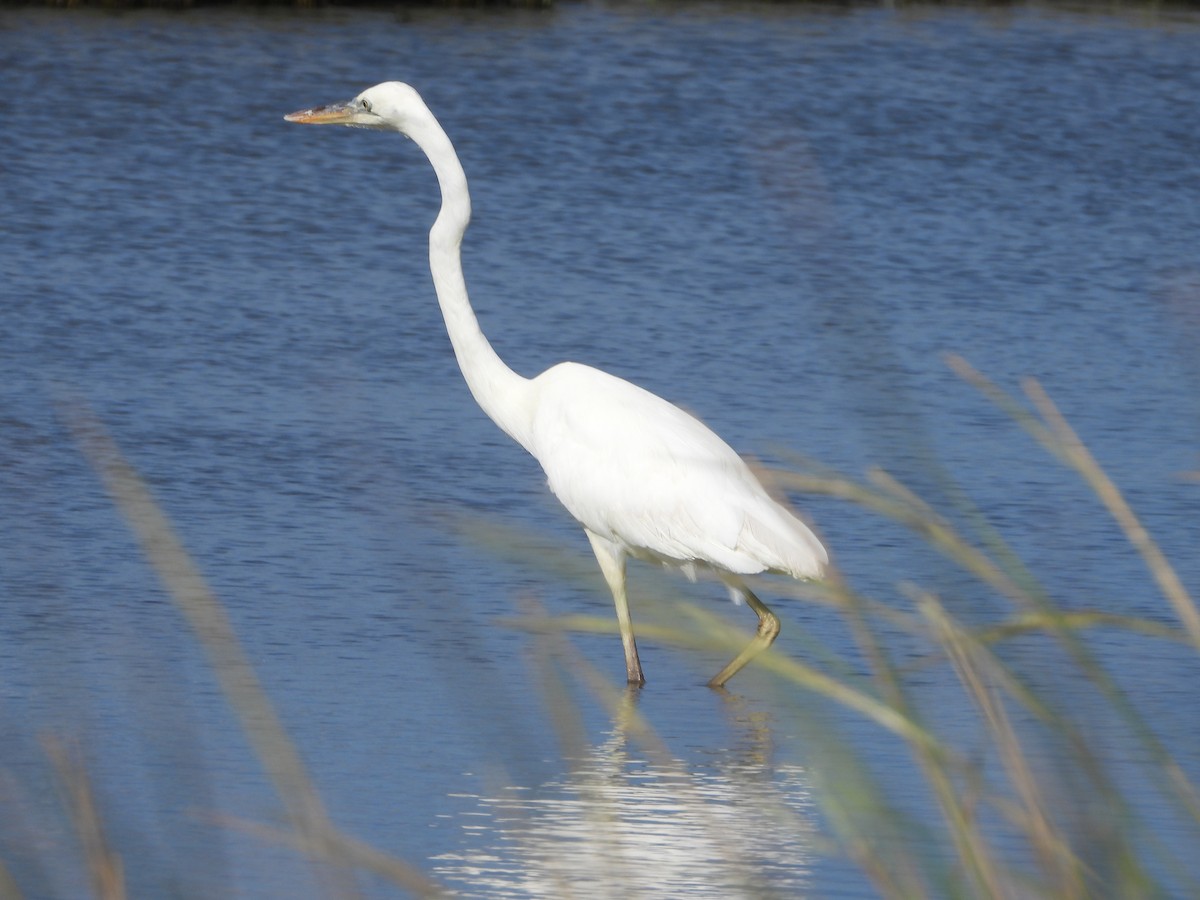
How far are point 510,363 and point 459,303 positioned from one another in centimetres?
245

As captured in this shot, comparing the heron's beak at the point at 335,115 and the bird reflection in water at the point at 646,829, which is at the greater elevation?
the heron's beak at the point at 335,115

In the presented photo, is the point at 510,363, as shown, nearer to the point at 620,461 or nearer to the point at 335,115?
the point at 335,115

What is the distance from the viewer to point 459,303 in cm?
472

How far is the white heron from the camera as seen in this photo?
434 cm

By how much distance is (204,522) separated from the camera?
5391 mm

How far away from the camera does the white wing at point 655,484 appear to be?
4.32m

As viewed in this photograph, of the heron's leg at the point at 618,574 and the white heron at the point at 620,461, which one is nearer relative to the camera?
the white heron at the point at 620,461

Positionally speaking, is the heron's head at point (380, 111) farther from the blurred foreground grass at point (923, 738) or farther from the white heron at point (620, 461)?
the blurred foreground grass at point (923, 738)

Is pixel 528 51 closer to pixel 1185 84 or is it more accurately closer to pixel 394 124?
pixel 1185 84

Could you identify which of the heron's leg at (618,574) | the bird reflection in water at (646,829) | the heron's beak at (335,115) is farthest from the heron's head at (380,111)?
the bird reflection in water at (646,829)

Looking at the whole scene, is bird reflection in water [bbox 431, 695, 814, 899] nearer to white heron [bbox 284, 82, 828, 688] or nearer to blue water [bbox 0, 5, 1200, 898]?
blue water [bbox 0, 5, 1200, 898]

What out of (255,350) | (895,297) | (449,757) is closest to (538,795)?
(449,757)

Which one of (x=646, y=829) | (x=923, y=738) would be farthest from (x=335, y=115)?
(x=923, y=738)

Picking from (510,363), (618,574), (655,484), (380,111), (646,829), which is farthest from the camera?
(510,363)
